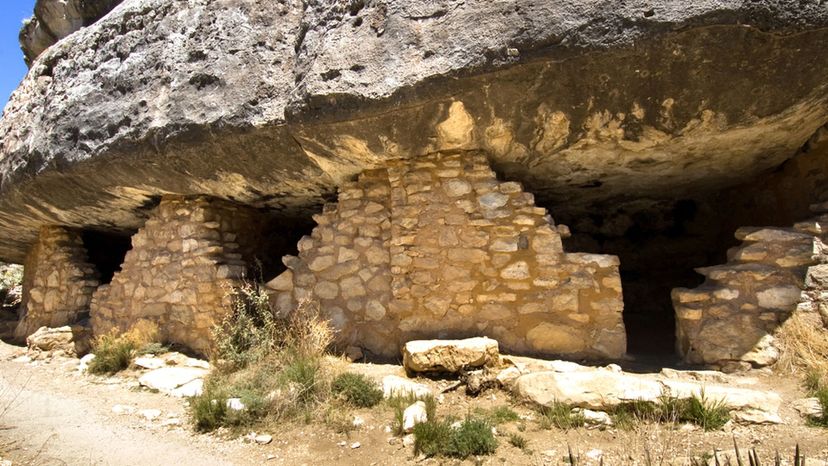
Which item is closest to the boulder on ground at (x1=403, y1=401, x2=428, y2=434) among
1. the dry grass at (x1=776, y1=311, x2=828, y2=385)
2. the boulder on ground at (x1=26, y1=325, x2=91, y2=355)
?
the dry grass at (x1=776, y1=311, x2=828, y2=385)

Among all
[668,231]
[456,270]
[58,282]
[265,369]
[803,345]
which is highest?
[668,231]

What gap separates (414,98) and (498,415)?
2211mm

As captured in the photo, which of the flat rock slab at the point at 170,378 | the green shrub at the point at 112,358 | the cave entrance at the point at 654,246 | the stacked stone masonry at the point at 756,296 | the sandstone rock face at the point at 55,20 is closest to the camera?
the stacked stone masonry at the point at 756,296

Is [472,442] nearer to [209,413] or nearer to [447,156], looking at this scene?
[209,413]

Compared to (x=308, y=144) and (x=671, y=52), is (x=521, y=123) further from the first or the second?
(x=308, y=144)

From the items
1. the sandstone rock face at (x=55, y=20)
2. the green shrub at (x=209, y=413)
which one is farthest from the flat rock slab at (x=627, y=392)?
the sandstone rock face at (x=55, y=20)

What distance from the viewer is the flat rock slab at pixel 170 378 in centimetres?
400

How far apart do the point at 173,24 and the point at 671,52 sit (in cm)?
435

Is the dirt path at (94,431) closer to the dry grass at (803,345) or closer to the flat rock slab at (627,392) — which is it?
the flat rock slab at (627,392)

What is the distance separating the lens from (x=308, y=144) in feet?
13.2

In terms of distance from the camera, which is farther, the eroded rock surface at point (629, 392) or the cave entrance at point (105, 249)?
the cave entrance at point (105, 249)

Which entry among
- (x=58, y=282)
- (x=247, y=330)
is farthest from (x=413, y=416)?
(x=58, y=282)

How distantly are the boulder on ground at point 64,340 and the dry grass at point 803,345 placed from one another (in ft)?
22.6

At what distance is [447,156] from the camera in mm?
4062
